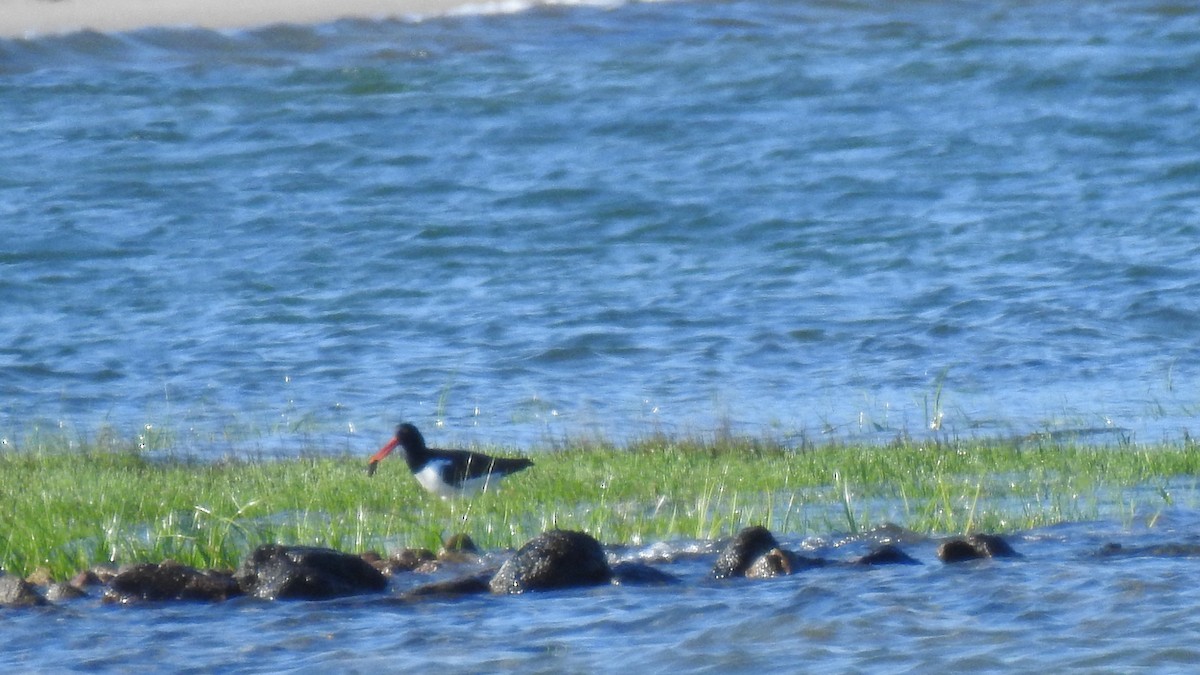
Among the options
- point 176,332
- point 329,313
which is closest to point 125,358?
point 176,332

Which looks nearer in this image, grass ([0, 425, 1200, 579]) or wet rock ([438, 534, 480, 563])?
wet rock ([438, 534, 480, 563])

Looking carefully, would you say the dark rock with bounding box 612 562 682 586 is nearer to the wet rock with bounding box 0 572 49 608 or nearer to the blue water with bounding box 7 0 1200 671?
the blue water with bounding box 7 0 1200 671

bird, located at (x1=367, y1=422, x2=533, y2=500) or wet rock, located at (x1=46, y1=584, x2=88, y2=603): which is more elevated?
wet rock, located at (x1=46, y1=584, x2=88, y2=603)

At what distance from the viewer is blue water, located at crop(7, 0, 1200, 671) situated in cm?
848

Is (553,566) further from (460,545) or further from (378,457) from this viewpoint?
(378,457)

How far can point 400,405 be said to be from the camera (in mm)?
18734

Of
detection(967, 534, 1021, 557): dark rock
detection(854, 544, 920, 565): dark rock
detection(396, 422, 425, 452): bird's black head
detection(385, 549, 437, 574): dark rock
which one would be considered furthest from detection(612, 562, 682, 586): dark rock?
detection(396, 422, 425, 452): bird's black head

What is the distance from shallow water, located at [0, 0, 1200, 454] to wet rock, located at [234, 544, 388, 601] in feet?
20.7

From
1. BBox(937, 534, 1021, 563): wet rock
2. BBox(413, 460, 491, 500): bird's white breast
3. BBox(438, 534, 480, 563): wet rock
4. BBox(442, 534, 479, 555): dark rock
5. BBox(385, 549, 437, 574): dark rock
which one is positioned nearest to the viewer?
BBox(937, 534, 1021, 563): wet rock

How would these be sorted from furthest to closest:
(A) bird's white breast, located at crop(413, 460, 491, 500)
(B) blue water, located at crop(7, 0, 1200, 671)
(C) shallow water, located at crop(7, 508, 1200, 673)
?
(A) bird's white breast, located at crop(413, 460, 491, 500), (B) blue water, located at crop(7, 0, 1200, 671), (C) shallow water, located at crop(7, 508, 1200, 673)

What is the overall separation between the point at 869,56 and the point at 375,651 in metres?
43.5

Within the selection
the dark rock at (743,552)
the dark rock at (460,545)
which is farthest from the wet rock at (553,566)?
the dark rock at (460,545)

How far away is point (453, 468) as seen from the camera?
12.0 meters

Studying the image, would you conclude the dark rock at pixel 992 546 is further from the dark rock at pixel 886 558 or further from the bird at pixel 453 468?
Result: the bird at pixel 453 468
